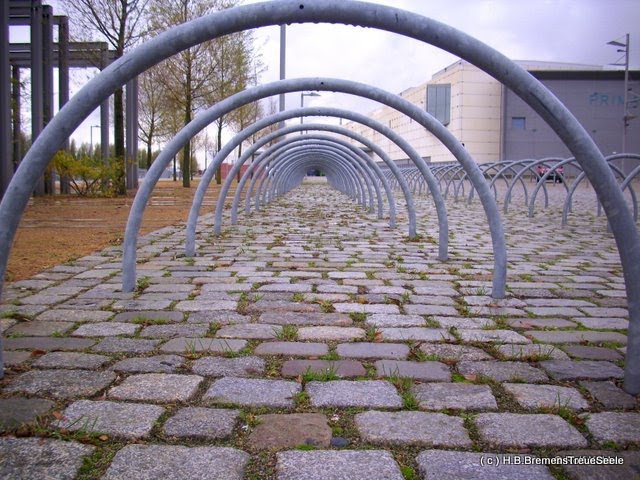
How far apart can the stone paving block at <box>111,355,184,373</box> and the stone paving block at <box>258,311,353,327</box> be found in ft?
2.44

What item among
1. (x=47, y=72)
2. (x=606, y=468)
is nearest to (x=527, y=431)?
(x=606, y=468)

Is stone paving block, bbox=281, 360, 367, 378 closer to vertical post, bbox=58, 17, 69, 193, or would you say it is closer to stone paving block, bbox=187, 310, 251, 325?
stone paving block, bbox=187, 310, 251, 325

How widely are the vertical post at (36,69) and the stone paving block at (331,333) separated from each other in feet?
40.7

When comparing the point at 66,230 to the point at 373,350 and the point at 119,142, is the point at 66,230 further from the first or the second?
the point at 119,142

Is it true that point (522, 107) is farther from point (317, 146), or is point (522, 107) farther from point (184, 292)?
point (184, 292)

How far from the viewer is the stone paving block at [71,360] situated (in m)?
2.47

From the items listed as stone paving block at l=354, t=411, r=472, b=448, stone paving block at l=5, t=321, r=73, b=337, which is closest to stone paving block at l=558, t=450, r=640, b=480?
stone paving block at l=354, t=411, r=472, b=448

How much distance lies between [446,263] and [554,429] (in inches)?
135

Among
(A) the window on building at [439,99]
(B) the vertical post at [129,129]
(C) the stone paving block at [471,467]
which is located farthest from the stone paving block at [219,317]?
(A) the window on building at [439,99]

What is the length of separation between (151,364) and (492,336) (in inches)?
62.7

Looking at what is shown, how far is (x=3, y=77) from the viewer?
11.4m

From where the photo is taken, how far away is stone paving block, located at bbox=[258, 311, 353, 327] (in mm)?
3231

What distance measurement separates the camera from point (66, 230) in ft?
25.1

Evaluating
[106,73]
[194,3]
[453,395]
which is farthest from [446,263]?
[194,3]
